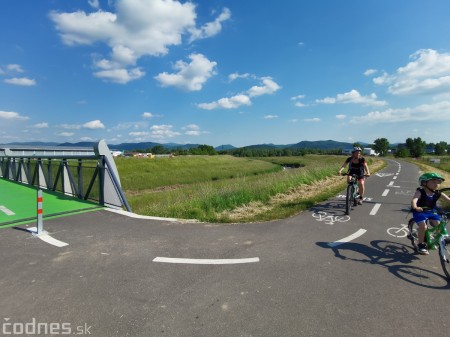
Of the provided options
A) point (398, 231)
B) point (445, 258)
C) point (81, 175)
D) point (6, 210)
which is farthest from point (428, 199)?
point (6, 210)

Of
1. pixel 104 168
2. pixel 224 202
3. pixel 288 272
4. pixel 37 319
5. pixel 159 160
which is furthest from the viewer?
pixel 159 160

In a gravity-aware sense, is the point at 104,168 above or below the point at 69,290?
above

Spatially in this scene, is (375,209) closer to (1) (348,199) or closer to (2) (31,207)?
(1) (348,199)

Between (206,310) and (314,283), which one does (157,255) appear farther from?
(314,283)

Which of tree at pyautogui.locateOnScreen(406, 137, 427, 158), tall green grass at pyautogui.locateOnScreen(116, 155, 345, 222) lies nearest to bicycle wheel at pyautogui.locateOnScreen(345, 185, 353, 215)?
tall green grass at pyautogui.locateOnScreen(116, 155, 345, 222)

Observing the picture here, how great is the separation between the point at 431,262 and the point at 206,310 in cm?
357

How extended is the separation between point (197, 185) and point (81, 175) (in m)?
20.8

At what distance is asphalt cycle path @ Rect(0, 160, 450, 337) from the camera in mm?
2605

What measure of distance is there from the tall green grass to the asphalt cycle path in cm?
187

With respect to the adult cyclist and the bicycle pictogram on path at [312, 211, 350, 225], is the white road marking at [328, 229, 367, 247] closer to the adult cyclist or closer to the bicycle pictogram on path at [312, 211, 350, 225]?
the bicycle pictogram on path at [312, 211, 350, 225]

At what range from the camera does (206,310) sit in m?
2.82

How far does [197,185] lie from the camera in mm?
29766

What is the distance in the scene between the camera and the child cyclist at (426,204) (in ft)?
13.4

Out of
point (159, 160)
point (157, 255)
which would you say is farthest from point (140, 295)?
point (159, 160)
